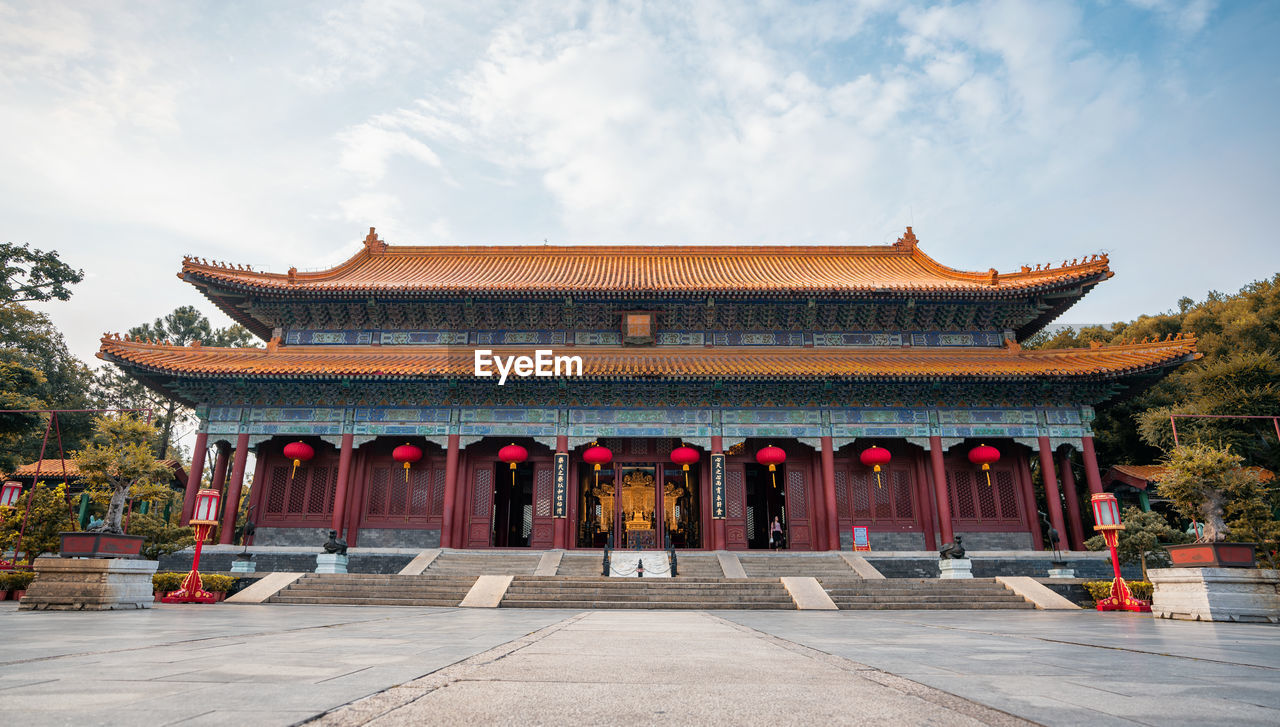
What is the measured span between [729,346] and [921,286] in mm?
5955

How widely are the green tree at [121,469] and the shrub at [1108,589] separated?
18543 millimetres

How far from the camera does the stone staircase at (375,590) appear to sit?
1237cm

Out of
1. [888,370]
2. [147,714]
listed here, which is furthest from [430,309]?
[147,714]

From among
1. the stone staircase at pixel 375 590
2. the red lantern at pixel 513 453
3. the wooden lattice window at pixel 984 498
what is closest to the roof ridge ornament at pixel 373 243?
the red lantern at pixel 513 453

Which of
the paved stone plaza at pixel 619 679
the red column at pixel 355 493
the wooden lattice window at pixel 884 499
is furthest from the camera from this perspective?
the wooden lattice window at pixel 884 499

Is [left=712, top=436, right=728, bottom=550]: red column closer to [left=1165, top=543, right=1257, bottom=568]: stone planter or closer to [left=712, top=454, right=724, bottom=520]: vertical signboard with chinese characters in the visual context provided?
[left=712, top=454, right=724, bottom=520]: vertical signboard with chinese characters

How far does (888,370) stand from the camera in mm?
16875

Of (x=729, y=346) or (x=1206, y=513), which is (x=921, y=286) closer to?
(x=729, y=346)

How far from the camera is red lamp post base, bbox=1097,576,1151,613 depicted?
1158 cm

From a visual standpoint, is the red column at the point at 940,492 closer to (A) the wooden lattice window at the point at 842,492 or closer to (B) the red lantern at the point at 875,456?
(B) the red lantern at the point at 875,456

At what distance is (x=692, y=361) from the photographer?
18375 millimetres

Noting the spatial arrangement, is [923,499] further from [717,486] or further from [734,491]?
[717,486]

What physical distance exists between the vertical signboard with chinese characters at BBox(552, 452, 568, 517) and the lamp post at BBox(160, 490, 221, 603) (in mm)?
7666

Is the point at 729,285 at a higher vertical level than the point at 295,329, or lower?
higher
